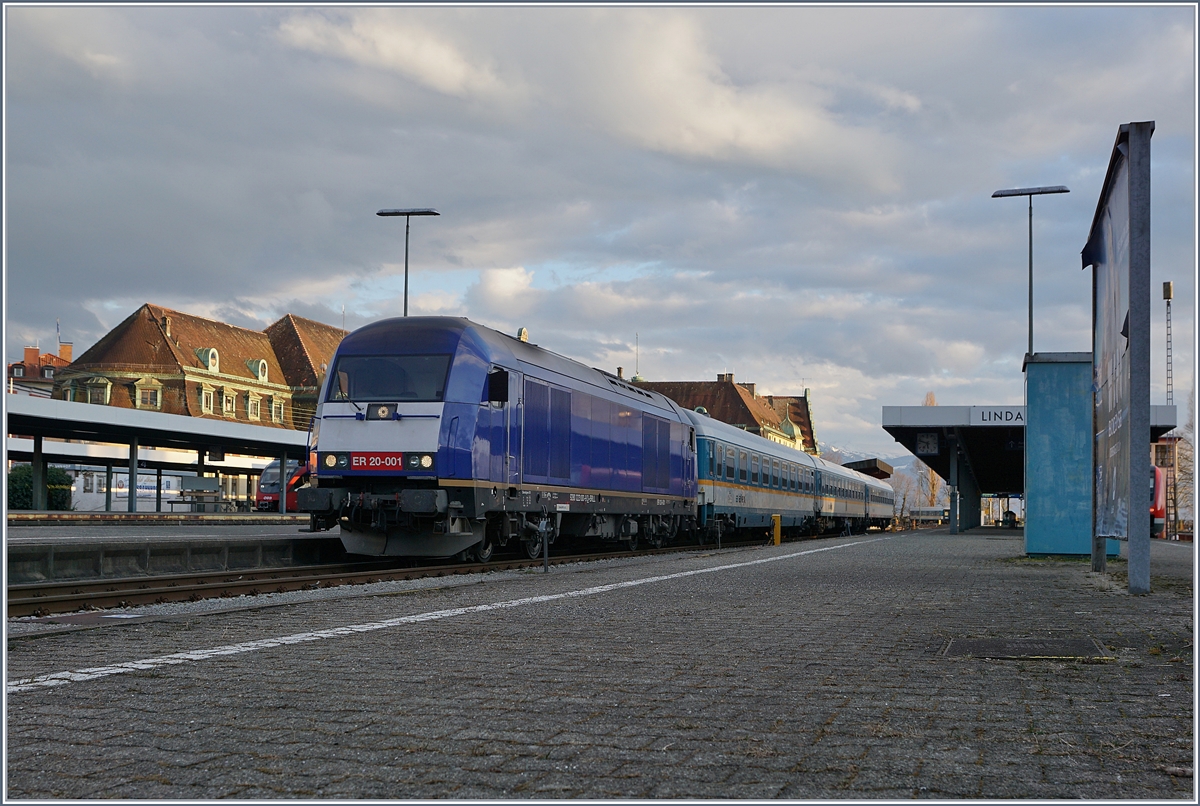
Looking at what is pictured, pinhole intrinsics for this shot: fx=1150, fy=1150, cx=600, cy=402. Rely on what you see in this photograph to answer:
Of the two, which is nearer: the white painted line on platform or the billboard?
the white painted line on platform

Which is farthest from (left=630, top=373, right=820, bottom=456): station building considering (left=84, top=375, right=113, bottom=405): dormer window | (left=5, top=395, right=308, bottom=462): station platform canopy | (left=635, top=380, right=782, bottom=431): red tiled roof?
(left=5, top=395, right=308, bottom=462): station platform canopy

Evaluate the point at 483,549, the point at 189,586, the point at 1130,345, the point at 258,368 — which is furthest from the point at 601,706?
the point at 258,368

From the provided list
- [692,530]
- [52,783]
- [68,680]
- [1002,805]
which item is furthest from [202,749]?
[692,530]

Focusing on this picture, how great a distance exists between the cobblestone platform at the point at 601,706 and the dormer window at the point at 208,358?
78.4m

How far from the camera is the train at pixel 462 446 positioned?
1644 centimetres

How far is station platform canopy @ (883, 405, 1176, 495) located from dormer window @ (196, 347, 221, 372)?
5157 cm

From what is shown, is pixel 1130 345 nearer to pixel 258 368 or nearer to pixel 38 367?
pixel 258 368

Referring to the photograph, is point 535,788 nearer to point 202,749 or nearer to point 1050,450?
point 202,749

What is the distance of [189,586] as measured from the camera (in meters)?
13.5

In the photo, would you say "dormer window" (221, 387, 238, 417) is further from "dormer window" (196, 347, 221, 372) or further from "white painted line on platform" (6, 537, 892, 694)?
"white painted line on platform" (6, 537, 892, 694)

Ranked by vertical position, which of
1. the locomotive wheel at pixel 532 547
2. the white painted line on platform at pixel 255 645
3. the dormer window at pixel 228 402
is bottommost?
the locomotive wheel at pixel 532 547

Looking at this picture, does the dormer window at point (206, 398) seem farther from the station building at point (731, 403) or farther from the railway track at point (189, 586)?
the railway track at point (189, 586)

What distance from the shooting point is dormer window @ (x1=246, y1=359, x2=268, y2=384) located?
90625mm

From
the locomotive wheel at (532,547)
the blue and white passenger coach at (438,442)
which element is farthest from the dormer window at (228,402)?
the blue and white passenger coach at (438,442)
